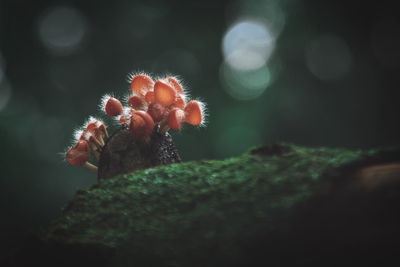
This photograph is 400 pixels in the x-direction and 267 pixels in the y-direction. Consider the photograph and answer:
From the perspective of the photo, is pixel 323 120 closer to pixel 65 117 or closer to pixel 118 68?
pixel 118 68

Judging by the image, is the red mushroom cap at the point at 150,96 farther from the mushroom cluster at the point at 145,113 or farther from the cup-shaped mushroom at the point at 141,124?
the cup-shaped mushroom at the point at 141,124

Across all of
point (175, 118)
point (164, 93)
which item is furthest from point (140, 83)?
point (175, 118)

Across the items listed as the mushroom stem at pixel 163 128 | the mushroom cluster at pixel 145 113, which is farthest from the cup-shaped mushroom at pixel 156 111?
the mushroom stem at pixel 163 128

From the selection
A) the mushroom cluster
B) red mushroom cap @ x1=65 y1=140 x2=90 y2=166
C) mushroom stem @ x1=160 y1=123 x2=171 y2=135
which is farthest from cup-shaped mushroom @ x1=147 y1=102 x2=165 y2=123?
red mushroom cap @ x1=65 y1=140 x2=90 y2=166

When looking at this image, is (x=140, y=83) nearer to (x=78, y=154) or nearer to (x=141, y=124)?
(x=141, y=124)

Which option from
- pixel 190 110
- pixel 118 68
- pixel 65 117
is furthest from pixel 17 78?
pixel 190 110

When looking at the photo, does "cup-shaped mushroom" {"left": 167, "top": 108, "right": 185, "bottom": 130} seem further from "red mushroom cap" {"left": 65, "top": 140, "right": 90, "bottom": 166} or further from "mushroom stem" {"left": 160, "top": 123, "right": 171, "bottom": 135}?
"red mushroom cap" {"left": 65, "top": 140, "right": 90, "bottom": 166}

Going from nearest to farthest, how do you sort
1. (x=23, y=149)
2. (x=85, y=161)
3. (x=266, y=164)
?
1. (x=266, y=164)
2. (x=85, y=161)
3. (x=23, y=149)
